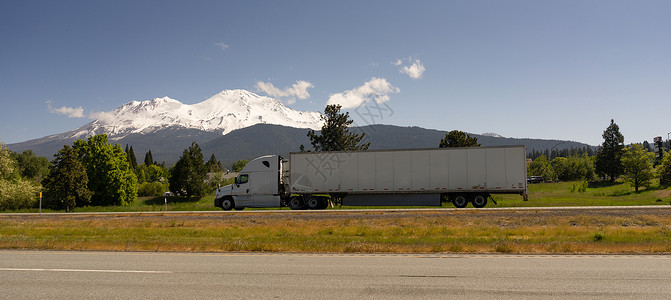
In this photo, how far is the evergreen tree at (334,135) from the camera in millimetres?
52375

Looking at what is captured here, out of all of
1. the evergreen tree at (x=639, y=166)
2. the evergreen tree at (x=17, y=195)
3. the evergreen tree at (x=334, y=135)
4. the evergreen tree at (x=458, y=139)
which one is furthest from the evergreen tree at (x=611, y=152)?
the evergreen tree at (x=17, y=195)

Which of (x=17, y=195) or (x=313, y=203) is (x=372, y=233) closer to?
(x=313, y=203)

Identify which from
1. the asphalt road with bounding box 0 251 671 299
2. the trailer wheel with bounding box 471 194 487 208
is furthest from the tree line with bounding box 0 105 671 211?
the asphalt road with bounding box 0 251 671 299

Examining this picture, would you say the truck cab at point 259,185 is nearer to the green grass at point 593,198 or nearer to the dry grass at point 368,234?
the dry grass at point 368,234

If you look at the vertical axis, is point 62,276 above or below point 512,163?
below

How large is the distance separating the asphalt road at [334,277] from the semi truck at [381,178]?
57.7 ft

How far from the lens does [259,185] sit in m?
31.6

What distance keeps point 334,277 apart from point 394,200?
21469 millimetres

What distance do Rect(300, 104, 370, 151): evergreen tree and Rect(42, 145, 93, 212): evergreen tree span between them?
30.3 metres

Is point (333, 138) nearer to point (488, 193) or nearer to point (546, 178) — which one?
point (488, 193)

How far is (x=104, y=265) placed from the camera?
1055 cm

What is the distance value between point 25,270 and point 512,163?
2699cm

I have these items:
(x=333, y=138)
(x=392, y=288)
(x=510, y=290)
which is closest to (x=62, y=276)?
(x=392, y=288)

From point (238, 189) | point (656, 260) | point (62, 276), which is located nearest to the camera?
point (62, 276)
